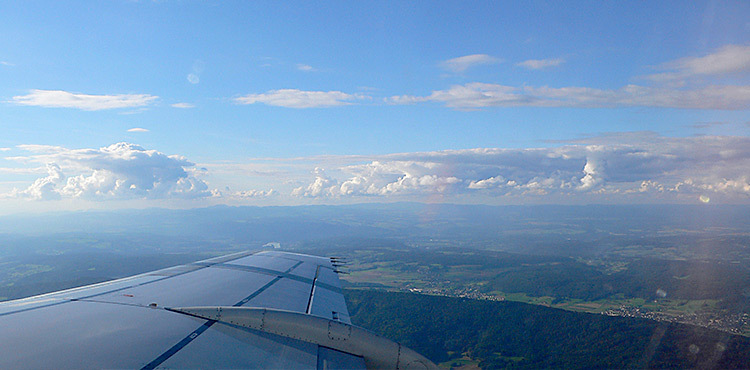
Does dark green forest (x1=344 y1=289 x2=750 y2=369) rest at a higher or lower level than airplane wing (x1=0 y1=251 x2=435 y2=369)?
lower

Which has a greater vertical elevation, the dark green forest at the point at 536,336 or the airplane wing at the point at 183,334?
the airplane wing at the point at 183,334

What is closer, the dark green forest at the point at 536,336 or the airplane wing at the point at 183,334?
the airplane wing at the point at 183,334

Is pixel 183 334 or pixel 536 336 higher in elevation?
pixel 183 334

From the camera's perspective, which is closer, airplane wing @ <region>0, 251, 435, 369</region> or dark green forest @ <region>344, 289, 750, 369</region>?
airplane wing @ <region>0, 251, 435, 369</region>

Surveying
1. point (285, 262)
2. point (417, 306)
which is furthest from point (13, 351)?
point (417, 306)
